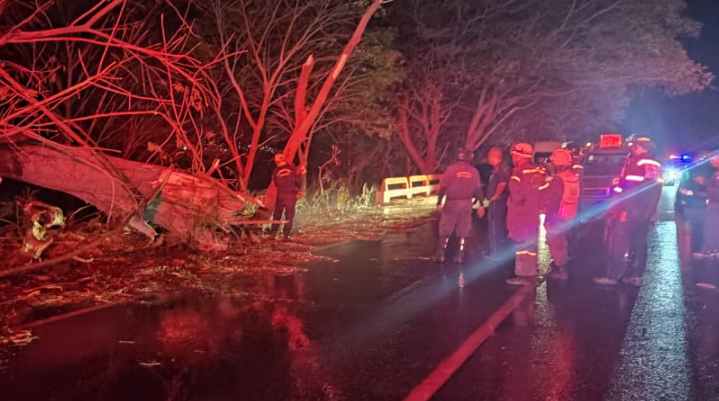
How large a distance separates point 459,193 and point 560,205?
144cm

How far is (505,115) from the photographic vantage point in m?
28.8

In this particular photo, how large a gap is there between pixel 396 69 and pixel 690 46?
109 ft

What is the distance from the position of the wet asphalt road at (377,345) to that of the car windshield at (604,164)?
27.3ft

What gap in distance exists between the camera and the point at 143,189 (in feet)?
35.0

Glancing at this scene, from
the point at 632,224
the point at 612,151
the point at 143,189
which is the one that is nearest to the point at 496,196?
the point at 632,224

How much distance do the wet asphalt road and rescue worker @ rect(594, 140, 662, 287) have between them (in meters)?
0.36

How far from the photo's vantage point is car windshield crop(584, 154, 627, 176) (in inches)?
661

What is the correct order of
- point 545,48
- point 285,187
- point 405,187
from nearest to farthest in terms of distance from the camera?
point 285,187 → point 545,48 → point 405,187

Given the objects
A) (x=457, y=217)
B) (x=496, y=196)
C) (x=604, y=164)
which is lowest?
(x=457, y=217)

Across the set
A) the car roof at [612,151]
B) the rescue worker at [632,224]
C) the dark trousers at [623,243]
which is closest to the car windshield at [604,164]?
the car roof at [612,151]

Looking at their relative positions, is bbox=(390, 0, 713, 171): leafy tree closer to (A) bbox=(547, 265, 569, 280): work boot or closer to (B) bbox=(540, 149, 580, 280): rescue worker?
(B) bbox=(540, 149, 580, 280): rescue worker

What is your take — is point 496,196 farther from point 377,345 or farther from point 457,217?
point 377,345

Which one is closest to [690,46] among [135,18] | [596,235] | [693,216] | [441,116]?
[441,116]

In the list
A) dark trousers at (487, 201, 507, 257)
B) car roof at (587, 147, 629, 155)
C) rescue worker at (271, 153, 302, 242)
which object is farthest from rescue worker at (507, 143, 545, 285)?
car roof at (587, 147, 629, 155)
